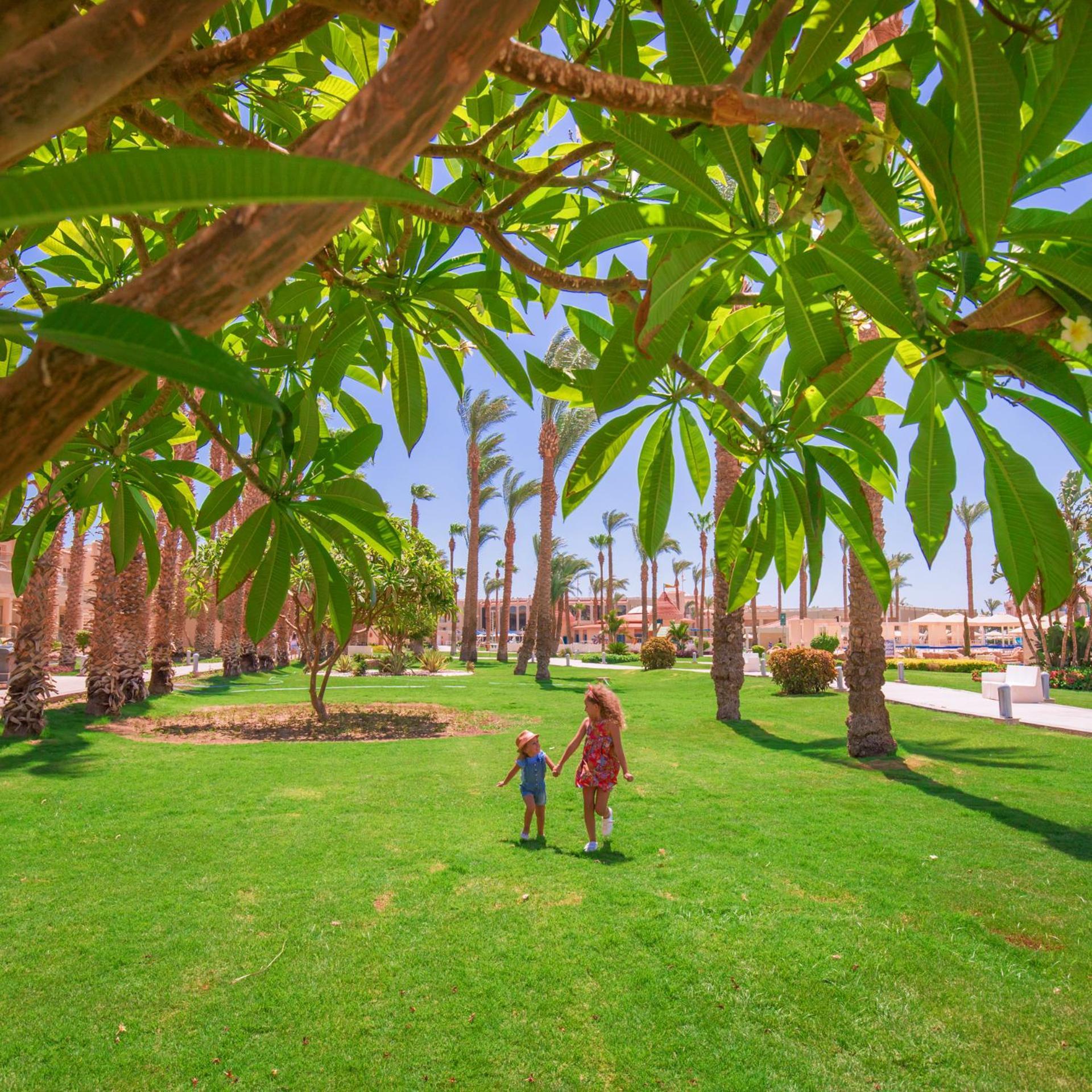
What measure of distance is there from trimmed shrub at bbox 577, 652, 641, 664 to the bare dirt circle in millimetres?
20404

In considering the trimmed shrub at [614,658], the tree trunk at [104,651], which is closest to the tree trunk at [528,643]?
the trimmed shrub at [614,658]

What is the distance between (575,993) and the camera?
13.2 ft

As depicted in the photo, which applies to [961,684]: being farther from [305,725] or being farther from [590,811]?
[590,811]

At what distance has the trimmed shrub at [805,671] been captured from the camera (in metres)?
17.1

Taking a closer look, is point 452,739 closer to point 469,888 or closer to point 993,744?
point 469,888

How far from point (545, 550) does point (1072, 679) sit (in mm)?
13814

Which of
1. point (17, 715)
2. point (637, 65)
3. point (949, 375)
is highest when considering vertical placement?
point (637, 65)

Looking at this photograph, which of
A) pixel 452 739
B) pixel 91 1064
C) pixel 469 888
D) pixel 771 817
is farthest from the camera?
pixel 452 739

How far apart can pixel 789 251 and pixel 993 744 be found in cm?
1094

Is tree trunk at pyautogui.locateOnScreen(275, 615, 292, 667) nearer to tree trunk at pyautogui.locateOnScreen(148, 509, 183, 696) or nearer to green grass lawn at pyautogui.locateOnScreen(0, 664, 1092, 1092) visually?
tree trunk at pyautogui.locateOnScreen(148, 509, 183, 696)

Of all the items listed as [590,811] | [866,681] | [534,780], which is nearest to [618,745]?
[590,811]

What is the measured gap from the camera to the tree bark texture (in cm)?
52

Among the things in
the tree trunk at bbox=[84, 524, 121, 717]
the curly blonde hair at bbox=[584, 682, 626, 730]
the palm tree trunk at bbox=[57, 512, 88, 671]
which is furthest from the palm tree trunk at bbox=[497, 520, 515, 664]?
the curly blonde hair at bbox=[584, 682, 626, 730]

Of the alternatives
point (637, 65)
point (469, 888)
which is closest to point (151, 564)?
point (637, 65)
